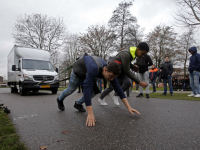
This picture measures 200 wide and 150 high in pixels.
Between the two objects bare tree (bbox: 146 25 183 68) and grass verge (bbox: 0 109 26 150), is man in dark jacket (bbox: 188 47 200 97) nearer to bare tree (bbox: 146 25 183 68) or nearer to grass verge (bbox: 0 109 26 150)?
grass verge (bbox: 0 109 26 150)

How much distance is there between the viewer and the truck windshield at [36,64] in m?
9.93

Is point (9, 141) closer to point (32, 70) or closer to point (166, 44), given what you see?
point (32, 70)

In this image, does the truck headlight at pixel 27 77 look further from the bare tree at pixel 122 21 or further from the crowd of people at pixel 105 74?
the bare tree at pixel 122 21

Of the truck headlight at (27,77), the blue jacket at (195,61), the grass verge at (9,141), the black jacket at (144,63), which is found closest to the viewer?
the grass verge at (9,141)

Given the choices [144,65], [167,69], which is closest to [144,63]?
[144,65]

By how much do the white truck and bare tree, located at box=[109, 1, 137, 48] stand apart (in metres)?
13.0

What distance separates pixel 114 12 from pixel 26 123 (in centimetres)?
2216

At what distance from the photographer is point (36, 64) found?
1033 cm

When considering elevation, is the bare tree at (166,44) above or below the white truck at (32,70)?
above

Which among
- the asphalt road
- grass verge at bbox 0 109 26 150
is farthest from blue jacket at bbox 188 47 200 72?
grass verge at bbox 0 109 26 150

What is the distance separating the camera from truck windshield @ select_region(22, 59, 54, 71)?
9929 millimetres

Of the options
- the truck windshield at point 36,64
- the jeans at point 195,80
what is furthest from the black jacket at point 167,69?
the truck windshield at point 36,64

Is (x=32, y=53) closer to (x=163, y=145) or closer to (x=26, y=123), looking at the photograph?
(x=26, y=123)

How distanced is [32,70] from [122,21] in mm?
16047
